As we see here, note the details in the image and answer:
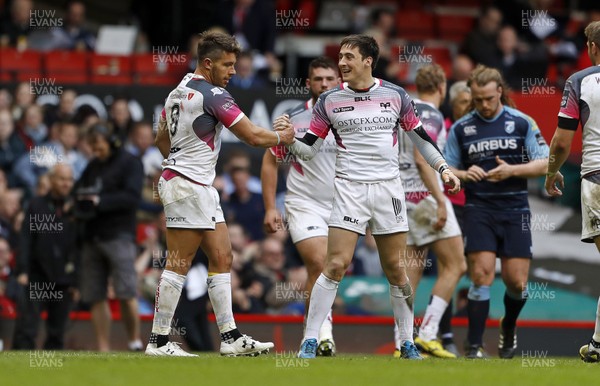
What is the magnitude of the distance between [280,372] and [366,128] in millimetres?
2227

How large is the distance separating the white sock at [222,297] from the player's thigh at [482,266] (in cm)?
239

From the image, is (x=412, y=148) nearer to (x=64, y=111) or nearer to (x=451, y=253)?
(x=451, y=253)

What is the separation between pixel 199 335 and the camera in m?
14.3

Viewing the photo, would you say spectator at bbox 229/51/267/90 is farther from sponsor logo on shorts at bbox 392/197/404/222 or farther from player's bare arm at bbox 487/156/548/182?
sponsor logo on shorts at bbox 392/197/404/222

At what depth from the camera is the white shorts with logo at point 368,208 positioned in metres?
9.73

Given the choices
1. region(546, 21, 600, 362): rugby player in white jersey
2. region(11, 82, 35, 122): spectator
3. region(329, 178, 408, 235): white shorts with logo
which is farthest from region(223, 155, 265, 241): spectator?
region(546, 21, 600, 362): rugby player in white jersey

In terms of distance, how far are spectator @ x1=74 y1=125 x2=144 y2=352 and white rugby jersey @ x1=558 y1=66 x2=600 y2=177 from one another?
5.79 metres

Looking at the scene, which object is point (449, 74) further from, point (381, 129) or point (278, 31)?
point (381, 129)

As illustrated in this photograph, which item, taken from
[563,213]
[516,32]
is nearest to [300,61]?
[516,32]

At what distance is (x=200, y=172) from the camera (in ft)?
32.5

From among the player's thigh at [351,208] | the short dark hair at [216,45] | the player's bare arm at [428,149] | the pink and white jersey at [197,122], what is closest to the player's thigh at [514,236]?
the player's bare arm at [428,149]

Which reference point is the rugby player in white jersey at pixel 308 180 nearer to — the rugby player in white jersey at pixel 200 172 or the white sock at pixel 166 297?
the rugby player in white jersey at pixel 200 172

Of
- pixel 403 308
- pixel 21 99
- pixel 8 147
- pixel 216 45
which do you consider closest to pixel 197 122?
pixel 216 45

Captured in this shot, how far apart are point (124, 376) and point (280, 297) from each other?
7.37m
